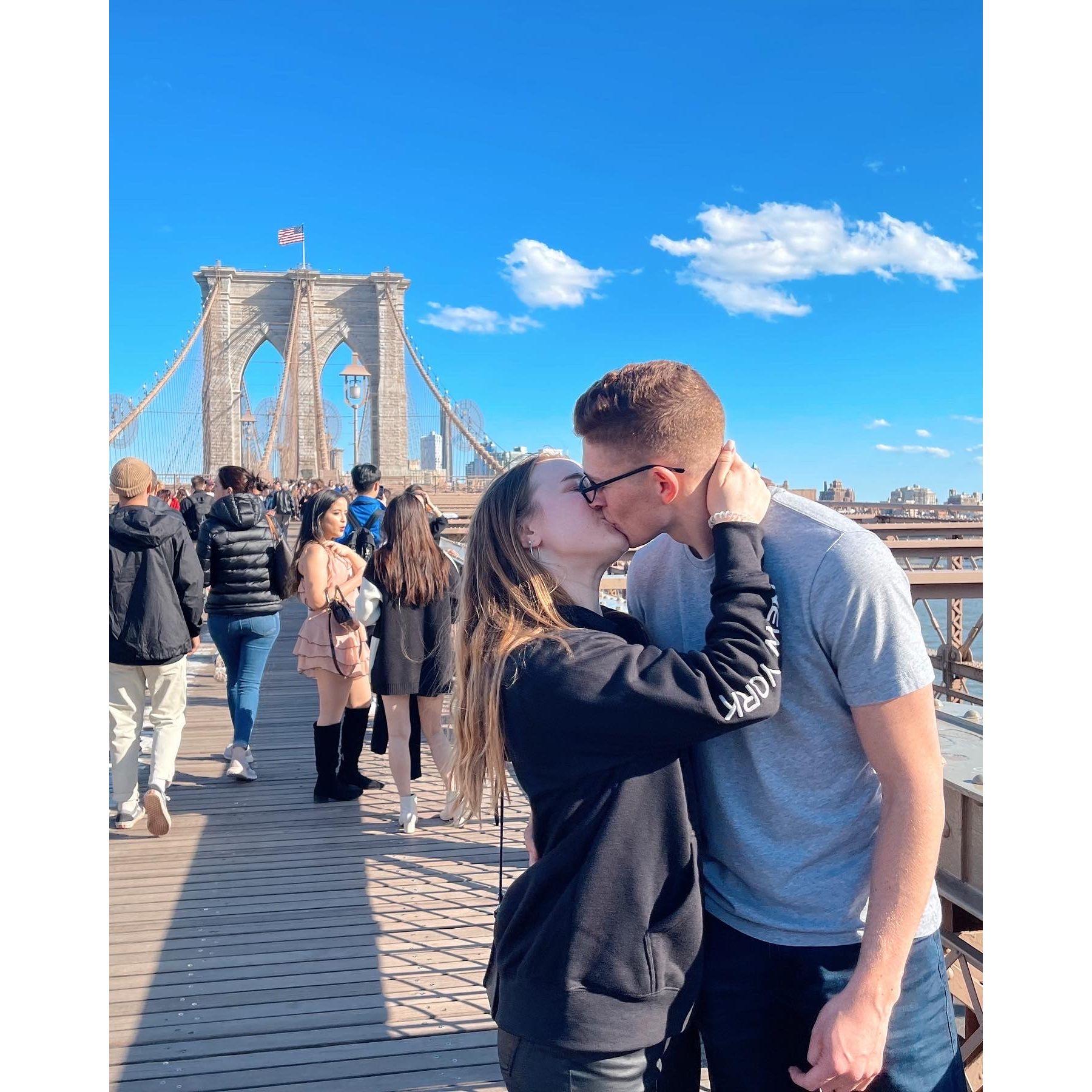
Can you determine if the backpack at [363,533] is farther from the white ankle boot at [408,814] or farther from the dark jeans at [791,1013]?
the dark jeans at [791,1013]

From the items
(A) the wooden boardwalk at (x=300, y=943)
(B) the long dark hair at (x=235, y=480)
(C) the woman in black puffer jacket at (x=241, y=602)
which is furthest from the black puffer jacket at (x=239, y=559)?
(A) the wooden boardwalk at (x=300, y=943)

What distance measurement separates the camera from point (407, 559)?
4117mm

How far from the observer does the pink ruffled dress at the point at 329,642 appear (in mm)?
4508

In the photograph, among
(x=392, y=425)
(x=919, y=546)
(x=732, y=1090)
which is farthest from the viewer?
(x=392, y=425)

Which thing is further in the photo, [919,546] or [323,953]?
[919,546]

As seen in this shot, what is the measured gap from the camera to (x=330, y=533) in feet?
15.1

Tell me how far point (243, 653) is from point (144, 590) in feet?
3.14

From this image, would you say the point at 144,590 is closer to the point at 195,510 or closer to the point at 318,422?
the point at 195,510

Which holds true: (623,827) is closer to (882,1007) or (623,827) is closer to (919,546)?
(882,1007)

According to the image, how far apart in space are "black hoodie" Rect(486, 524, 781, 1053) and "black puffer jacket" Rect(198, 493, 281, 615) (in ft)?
12.6

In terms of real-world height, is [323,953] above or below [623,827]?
below

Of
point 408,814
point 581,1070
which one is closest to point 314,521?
point 408,814
